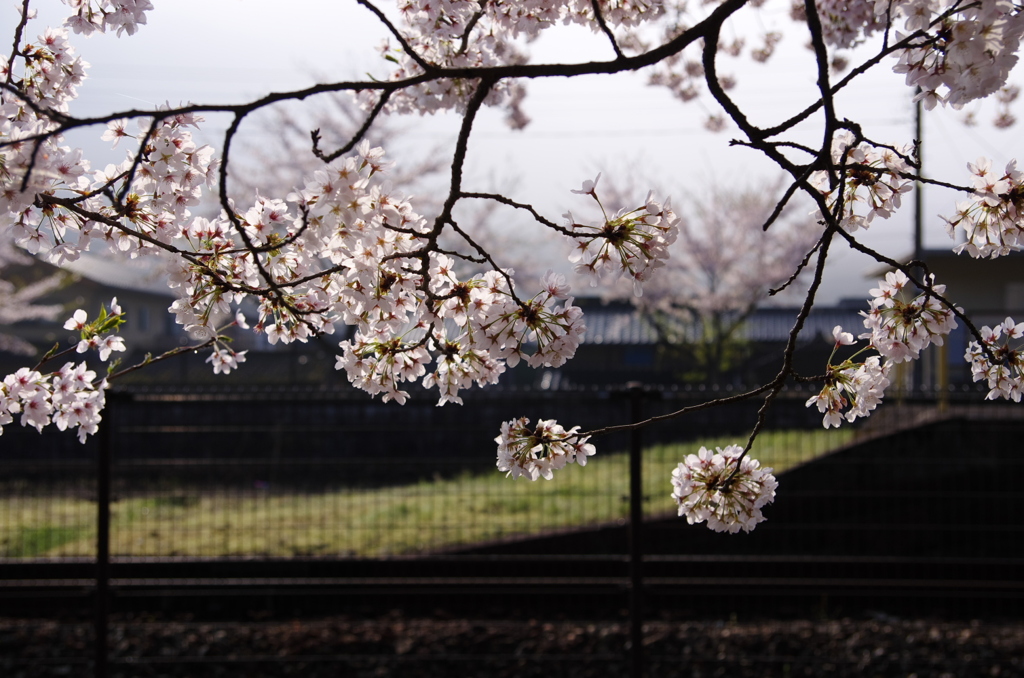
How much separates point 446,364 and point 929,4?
104cm

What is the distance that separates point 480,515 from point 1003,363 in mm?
3093

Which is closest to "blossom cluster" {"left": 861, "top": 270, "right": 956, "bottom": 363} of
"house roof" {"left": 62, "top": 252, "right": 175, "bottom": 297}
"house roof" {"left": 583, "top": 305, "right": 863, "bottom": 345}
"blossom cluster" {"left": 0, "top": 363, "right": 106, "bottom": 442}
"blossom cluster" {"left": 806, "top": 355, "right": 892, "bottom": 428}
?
"blossom cluster" {"left": 806, "top": 355, "right": 892, "bottom": 428}

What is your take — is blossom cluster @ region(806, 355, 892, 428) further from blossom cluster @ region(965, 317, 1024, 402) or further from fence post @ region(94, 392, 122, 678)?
fence post @ region(94, 392, 122, 678)

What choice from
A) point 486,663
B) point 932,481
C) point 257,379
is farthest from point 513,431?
point 257,379

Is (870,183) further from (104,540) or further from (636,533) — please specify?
(104,540)

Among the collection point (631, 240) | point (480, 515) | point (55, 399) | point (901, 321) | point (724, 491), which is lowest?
point (480, 515)

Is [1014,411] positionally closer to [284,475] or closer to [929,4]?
[284,475]

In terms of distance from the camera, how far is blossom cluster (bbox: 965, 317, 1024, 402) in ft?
5.12

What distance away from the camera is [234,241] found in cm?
174

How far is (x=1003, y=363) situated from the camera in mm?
1603

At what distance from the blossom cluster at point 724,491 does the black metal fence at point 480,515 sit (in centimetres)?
174

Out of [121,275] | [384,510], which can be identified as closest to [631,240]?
[384,510]

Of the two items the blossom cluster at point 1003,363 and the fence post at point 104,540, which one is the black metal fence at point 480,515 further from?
the blossom cluster at point 1003,363

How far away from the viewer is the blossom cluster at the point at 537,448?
1558 mm
